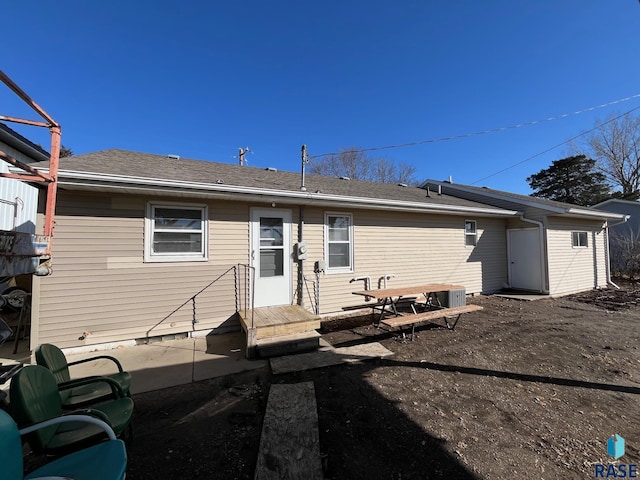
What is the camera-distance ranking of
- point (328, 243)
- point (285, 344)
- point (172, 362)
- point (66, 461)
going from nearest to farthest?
point (66, 461) → point (172, 362) → point (285, 344) → point (328, 243)

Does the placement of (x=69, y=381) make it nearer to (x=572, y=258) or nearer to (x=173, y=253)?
(x=173, y=253)

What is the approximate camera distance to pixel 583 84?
29.5 feet

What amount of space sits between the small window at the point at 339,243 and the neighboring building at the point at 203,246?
3cm

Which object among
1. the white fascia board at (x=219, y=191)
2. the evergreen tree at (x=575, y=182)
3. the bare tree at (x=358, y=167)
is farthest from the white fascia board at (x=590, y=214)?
the evergreen tree at (x=575, y=182)

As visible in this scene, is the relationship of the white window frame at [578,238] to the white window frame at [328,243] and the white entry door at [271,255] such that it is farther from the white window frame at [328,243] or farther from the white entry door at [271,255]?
the white entry door at [271,255]

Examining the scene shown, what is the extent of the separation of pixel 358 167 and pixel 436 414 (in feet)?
68.3

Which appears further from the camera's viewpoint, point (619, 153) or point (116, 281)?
point (619, 153)

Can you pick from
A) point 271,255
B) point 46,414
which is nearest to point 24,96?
point 46,414

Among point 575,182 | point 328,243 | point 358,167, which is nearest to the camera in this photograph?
point 328,243

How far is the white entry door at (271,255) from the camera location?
603cm

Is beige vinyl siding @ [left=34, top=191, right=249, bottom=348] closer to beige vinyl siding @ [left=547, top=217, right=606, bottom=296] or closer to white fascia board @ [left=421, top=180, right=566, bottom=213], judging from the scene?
white fascia board @ [left=421, top=180, right=566, bottom=213]

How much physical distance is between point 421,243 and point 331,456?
6.78m

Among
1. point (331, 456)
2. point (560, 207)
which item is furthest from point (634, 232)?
point (331, 456)

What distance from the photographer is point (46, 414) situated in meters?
1.91
